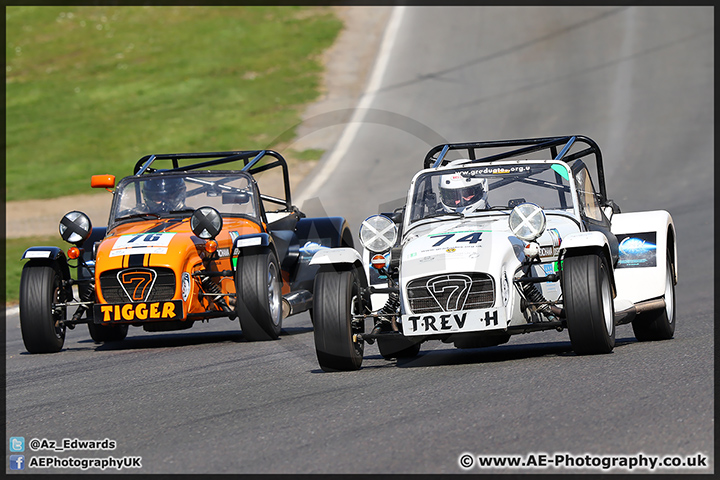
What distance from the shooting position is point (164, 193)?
472 inches

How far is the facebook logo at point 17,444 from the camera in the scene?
19.4ft

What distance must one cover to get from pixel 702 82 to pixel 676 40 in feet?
13.1

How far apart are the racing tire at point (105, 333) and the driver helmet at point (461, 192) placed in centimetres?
478

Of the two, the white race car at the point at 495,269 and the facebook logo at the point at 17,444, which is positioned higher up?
the white race car at the point at 495,269

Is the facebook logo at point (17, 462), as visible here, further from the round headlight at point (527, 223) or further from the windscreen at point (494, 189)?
the windscreen at point (494, 189)

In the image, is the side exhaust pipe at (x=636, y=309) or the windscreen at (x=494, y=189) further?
the windscreen at (x=494, y=189)

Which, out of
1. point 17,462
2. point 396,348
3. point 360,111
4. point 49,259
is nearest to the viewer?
point 17,462

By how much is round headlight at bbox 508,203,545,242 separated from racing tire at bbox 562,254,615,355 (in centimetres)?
33

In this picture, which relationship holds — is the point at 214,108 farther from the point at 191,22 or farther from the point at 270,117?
the point at 191,22

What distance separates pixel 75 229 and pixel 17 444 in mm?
5746

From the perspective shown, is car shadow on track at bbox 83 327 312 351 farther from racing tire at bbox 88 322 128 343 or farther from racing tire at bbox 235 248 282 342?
racing tire at bbox 235 248 282 342

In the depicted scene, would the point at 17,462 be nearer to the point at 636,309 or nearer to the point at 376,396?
the point at 376,396

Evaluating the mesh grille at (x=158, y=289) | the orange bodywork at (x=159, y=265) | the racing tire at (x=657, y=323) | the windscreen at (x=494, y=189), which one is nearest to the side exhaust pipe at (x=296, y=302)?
the orange bodywork at (x=159, y=265)

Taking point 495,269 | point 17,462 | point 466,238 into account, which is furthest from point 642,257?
point 17,462
